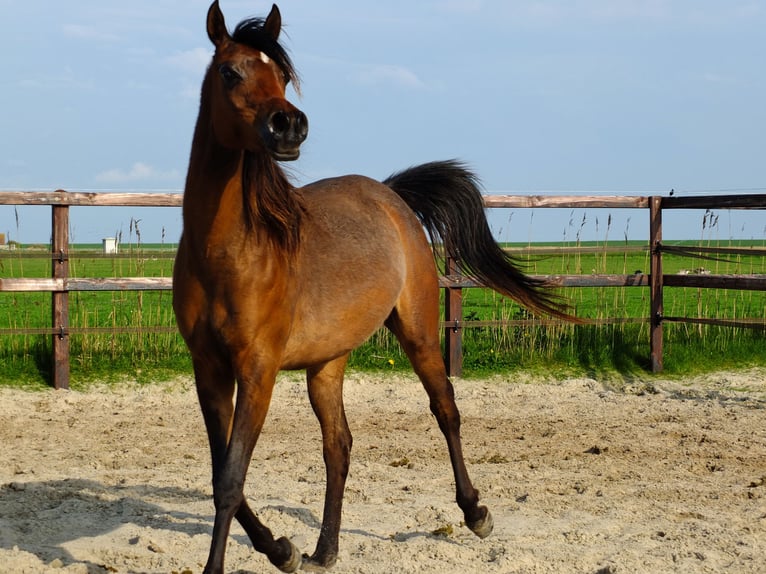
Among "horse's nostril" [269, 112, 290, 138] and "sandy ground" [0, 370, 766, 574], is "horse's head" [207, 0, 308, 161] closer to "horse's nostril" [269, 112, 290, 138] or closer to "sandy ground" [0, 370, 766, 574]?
"horse's nostril" [269, 112, 290, 138]

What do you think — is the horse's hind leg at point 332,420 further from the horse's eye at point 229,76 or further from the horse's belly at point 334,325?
the horse's eye at point 229,76

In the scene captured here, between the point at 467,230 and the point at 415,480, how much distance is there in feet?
5.04

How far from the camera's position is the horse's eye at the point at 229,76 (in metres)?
3.31

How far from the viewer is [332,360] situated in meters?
4.44

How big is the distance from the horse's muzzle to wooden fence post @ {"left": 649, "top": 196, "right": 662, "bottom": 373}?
24.3 feet

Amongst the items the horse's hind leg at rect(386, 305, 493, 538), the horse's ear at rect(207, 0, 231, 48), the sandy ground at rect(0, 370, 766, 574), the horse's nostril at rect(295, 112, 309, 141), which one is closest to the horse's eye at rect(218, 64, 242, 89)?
the horse's ear at rect(207, 0, 231, 48)

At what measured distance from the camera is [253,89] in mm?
3275

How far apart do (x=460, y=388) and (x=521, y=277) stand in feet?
11.6

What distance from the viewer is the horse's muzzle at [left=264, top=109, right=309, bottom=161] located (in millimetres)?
3084

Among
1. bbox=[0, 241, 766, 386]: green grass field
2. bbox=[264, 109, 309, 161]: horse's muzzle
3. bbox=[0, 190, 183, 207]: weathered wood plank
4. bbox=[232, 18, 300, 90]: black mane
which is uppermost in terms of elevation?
bbox=[232, 18, 300, 90]: black mane

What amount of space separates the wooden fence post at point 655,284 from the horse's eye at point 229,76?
7.32 m

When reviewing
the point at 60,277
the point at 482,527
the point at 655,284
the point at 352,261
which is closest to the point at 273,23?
the point at 352,261

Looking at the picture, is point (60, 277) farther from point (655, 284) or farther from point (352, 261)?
point (655, 284)

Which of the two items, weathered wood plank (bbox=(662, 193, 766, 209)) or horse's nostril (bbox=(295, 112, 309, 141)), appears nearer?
horse's nostril (bbox=(295, 112, 309, 141))
